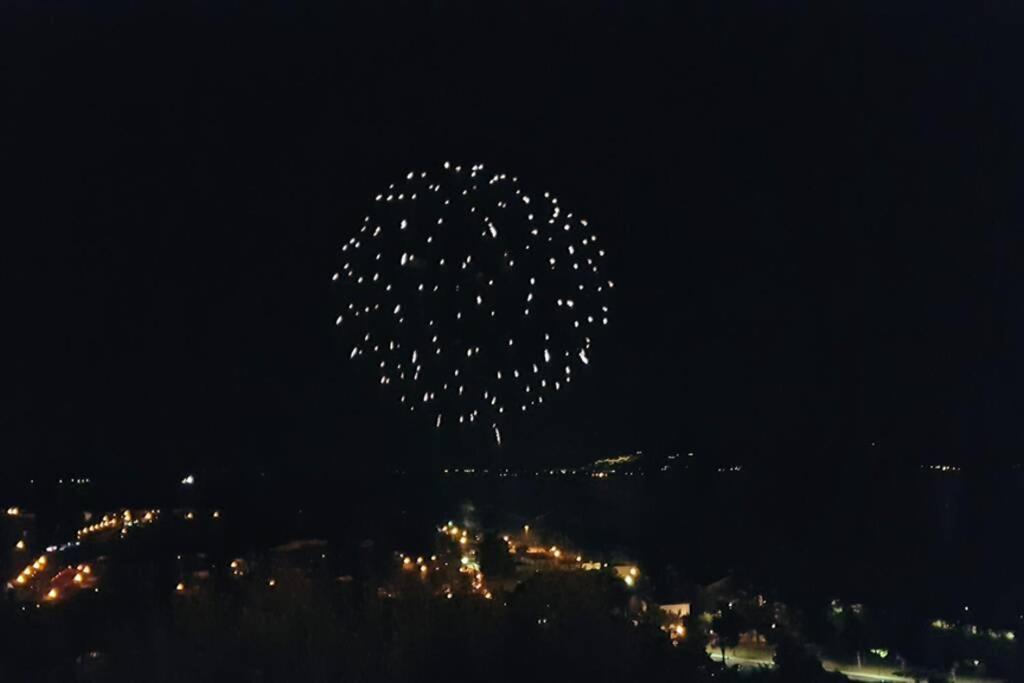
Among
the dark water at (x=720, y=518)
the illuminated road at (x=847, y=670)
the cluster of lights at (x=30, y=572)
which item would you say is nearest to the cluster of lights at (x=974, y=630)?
the dark water at (x=720, y=518)

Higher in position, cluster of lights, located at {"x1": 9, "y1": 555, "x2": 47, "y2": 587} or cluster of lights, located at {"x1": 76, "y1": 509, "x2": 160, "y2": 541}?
cluster of lights, located at {"x1": 76, "y1": 509, "x2": 160, "y2": 541}

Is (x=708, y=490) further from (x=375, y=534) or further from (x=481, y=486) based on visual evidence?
(x=375, y=534)

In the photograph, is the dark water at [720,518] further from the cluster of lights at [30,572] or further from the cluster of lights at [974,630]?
the cluster of lights at [30,572]

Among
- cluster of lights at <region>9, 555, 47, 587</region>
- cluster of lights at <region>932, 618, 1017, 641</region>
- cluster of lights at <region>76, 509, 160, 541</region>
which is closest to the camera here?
cluster of lights at <region>932, 618, 1017, 641</region>

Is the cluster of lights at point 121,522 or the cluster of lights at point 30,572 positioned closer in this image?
the cluster of lights at point 30,572

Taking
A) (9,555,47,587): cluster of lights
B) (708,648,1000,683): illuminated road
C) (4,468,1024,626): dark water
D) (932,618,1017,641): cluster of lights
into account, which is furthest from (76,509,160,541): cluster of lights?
(932,618,1017,641): cluster of lights

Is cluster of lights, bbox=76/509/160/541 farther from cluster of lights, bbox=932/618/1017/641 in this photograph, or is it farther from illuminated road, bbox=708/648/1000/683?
cluster of lights, bbox=932/618/1017/641

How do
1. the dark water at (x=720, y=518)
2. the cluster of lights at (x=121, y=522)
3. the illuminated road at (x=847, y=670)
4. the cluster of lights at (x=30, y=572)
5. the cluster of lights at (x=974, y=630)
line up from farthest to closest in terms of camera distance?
the cluster of lights at (x=121, y=522) → the dark water at (x=720, y=518) → the cluster of lights at (x=30, y=572) → the cluster of lights at (x=974, y=630) → the illuminated road at (x=847, y=670)

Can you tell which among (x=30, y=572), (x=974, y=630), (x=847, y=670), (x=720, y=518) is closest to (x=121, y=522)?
(x=30, y=572)

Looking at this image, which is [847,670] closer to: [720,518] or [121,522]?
[720,518]

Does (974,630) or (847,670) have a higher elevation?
(974,630)
